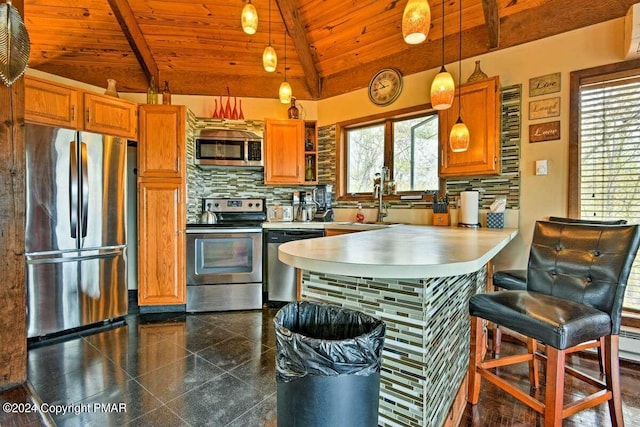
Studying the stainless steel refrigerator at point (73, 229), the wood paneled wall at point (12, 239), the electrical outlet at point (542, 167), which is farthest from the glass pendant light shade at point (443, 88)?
the stainless steel refrigerator at point (73, 229)

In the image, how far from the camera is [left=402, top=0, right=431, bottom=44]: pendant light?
1587 mm

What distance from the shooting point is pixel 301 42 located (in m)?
3.53

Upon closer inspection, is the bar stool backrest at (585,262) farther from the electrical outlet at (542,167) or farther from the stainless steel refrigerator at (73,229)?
the stainless steel refrigerator at (73,229)

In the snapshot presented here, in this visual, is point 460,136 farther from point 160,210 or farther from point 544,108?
point 160,210


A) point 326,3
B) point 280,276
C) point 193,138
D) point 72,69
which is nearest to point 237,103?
point 193,138

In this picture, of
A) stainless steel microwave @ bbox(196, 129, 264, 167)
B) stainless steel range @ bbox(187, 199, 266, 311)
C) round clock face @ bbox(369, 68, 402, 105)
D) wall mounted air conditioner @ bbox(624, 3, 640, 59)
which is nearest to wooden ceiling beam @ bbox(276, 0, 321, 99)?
round clock face @ bbox(369, 68, 402, 105)

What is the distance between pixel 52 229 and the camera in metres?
2.52

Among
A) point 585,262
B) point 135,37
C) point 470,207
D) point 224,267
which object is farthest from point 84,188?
point 585,262

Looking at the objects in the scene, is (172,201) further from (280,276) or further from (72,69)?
(72,69)

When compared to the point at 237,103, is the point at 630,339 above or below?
below

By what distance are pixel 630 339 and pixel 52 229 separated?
4435mm

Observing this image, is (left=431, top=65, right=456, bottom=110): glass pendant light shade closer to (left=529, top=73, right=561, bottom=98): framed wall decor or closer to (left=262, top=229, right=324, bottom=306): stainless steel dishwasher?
(left=529, top=73, right=561, bottom=98): framed wall decor

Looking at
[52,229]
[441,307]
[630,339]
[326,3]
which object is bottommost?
[630,339]

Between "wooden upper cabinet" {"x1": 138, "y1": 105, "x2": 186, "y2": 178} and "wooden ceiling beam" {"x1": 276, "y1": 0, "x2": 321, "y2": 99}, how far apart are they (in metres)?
1.46
